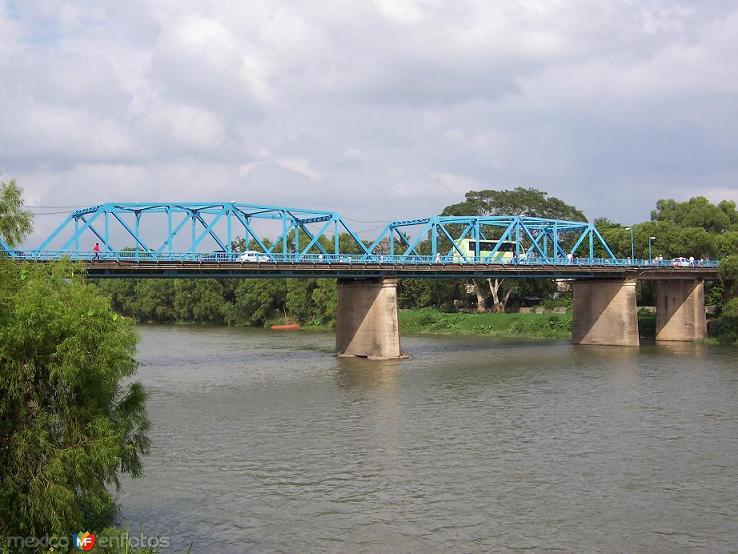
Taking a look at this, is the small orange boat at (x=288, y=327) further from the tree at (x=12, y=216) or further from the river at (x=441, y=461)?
the tree at (x=12, y=216)

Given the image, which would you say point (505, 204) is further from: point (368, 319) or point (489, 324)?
point (368, 319)

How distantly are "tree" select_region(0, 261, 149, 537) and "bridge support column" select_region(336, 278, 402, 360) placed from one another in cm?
4206

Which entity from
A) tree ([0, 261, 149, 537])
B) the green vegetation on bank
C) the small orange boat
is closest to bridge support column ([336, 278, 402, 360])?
the small orange boat

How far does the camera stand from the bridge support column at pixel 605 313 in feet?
225

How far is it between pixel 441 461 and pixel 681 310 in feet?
182

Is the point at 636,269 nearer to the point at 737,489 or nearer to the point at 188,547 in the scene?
the point at 737,489

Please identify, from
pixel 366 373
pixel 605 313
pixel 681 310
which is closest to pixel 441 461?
pixel 366 373

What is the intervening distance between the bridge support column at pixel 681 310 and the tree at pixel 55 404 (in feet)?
219

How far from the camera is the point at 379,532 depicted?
18.9 metres

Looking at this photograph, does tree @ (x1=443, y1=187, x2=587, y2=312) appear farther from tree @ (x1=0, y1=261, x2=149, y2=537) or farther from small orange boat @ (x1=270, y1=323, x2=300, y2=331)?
tree @ (x1=0, y1=261, x2=149, y2=537)

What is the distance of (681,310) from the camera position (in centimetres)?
7394

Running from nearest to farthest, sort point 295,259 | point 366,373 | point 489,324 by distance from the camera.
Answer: point 366,373 → point 295,259 → point 489,324

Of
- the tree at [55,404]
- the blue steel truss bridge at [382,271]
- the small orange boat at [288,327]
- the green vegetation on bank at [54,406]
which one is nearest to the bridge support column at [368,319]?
the blue steel truss bridge at [382,271]

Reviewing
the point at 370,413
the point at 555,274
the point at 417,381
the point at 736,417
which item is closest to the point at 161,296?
the point at 555,274
